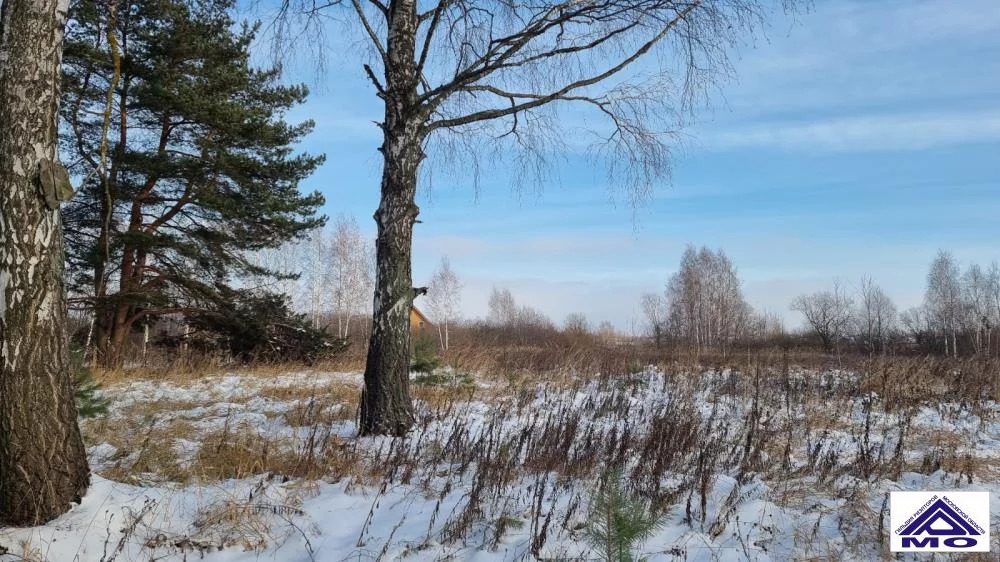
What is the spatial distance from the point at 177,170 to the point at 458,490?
11213 mm

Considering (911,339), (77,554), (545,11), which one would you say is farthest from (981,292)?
(77,554)

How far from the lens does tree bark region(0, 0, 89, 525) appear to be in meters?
2.92

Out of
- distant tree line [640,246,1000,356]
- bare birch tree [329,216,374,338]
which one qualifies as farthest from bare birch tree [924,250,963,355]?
bare birch tree [329,216,374,338]

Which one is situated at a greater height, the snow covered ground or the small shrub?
the small shrub

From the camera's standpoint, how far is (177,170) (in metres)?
12.3

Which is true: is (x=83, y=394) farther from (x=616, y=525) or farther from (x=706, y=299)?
(x=706, y=299)

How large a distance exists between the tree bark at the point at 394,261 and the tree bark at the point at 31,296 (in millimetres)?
2316

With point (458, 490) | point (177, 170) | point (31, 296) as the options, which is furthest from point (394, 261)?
point (177, 170)

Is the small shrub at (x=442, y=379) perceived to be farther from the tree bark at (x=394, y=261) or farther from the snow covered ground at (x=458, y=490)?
the tree bark at (x=394, y=261)

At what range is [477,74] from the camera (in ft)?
16.4

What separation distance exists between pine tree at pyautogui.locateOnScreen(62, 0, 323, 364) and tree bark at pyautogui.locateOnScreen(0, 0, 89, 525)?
962cm

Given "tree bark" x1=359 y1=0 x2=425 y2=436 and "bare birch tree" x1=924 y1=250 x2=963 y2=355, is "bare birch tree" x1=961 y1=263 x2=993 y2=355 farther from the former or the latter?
"tree bark" x1=359 y1=0 x2=425 y2=436

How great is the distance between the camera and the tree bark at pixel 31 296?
292 centimetres

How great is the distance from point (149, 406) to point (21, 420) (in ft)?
15.3
